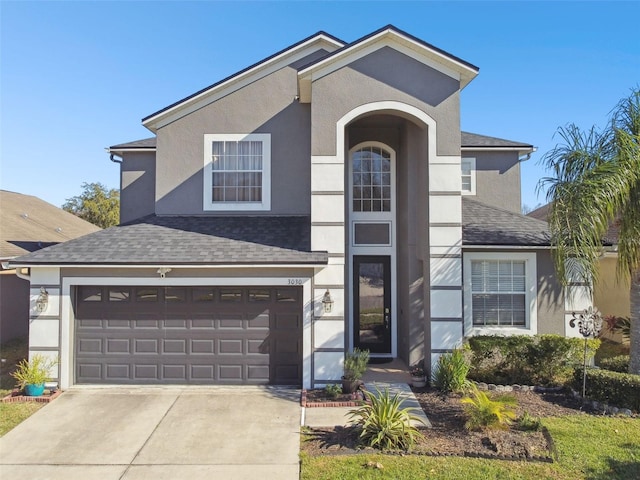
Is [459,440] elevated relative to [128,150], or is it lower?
lower

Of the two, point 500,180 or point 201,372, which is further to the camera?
point 500,180

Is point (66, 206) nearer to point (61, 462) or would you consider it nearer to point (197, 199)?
point (197, 199)

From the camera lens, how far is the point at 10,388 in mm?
9062

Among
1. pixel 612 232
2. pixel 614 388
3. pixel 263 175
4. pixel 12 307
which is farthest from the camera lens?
pixel 612 232

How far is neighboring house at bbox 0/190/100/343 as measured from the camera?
12.8 metres

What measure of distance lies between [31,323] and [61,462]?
4.14 meters

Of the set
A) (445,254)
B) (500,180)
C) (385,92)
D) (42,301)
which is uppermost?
(385,92)

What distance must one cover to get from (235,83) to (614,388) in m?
11.2

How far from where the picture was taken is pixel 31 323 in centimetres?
888

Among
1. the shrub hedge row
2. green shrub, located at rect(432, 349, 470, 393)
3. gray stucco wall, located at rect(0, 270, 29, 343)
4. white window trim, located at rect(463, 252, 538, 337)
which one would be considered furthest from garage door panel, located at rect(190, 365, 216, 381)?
gray stucco wall, located at rect(0, 270, 29, 343)

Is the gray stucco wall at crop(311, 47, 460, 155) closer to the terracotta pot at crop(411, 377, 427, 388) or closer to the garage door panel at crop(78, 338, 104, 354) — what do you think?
the terracotta pot at crop(411, 377, 427, 388)

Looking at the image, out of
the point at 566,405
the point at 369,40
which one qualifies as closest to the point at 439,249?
the point at 566,405

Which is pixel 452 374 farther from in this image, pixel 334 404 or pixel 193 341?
pixel 193 341

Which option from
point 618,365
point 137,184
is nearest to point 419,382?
point 618,365
